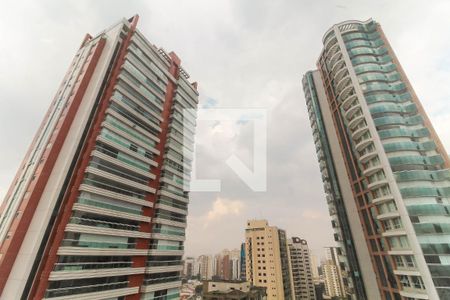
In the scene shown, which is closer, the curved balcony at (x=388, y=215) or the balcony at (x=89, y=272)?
the balcony at (x=89, y=272)

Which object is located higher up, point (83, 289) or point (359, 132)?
point (359, 132)

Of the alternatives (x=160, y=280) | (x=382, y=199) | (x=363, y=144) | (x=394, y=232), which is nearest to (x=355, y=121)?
(x=363, y=144)

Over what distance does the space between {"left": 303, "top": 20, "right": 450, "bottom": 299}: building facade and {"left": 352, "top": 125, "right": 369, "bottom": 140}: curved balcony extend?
133mm

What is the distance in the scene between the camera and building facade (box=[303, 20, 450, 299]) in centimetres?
2489

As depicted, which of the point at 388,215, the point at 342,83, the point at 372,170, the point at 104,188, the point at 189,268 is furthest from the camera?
the point at 189,268

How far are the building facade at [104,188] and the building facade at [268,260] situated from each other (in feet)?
132

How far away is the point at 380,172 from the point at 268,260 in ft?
149

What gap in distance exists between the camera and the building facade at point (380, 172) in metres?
24.9

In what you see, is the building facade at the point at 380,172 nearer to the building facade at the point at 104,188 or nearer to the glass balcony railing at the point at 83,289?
the building facade at the point at 104,188

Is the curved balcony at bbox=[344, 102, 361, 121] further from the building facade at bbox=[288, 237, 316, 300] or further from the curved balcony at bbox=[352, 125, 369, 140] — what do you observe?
the building facade at bbox=[288, 237, 316, 300]

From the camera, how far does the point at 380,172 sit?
100 ft

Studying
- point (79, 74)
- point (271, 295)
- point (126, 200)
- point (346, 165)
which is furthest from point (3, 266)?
point (271, 295)

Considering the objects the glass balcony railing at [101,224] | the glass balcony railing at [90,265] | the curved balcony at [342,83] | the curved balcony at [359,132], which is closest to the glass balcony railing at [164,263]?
the glass balcony railing at [90,265]

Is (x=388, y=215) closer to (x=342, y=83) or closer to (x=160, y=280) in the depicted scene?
(x=342, y=83)
